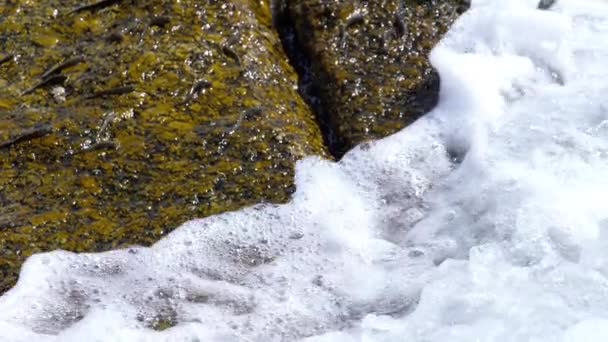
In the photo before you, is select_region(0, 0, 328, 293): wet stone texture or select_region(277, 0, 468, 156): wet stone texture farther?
select_region(277, 0, 468, 156): wet stone texture

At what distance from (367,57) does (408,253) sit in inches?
55.2

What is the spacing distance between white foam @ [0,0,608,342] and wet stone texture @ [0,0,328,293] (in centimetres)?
14

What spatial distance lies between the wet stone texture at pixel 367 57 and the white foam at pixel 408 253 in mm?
118

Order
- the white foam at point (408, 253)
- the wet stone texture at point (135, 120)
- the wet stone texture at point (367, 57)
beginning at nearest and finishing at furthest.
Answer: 1. the white foam at point (408, 253)
2. the wet stone texture at point (135, 120)
3. the wet stone texture at point (367, 57)

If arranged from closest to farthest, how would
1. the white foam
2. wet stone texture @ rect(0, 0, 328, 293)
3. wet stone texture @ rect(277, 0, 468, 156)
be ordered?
1. the white foam
2. wet stone texture @ rect(0, 0, 328, 293)
3. wet stone texture @ rect(277, 0, 468, 156)

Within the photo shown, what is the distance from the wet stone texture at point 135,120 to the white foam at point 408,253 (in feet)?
0.45

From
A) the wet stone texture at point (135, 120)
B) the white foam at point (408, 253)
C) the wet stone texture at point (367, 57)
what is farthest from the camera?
the wet stone texture at point (367, 57)

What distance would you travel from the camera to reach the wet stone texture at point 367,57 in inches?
195

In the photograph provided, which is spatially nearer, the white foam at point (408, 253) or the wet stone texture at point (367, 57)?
the white foam at point (408, 253)

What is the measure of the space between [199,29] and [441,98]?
→ 1.36 metres

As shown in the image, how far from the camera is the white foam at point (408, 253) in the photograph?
385 cm

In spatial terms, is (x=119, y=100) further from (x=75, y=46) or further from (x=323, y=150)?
(x=323, y=150)

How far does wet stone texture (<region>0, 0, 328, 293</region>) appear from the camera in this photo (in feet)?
14.5

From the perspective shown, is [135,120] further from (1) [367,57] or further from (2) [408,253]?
(2) [408,253]
